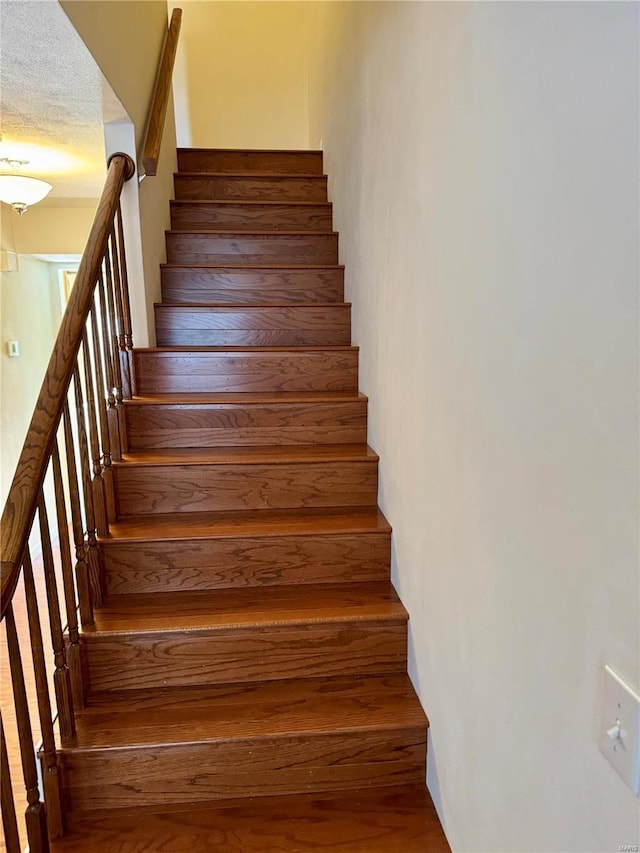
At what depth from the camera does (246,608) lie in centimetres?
167

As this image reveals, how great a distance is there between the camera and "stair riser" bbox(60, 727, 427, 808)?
1383 mm

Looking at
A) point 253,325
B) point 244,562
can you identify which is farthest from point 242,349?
point 244,562

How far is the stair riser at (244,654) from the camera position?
1.56m

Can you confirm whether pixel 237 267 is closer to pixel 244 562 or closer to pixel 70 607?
pixel 244 562

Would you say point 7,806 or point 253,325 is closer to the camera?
point 7,806

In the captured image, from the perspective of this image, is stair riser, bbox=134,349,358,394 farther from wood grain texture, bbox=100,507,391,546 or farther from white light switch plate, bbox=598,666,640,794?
white light switch plate, bbox=598,666,640,794

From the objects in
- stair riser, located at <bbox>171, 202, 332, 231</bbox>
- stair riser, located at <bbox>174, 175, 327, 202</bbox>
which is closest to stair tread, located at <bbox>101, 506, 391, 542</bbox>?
stair riser, located at <bbox>171, 202, 332, 231</bbox>

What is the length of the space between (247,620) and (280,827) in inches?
20.1

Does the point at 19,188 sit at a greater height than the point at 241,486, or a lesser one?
greater

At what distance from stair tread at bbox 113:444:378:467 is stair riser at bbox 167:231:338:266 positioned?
4.21 feet

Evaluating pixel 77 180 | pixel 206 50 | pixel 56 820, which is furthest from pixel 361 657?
pixel 206 50

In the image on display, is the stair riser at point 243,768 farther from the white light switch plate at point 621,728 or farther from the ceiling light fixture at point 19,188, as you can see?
the ceiling light fixture at point 19,188

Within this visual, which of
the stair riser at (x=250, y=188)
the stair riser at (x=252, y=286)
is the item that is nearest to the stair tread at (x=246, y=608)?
the stair riser at (x=252, y=286)

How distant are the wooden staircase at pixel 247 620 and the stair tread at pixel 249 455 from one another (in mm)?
10
